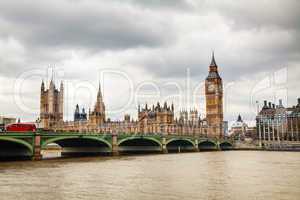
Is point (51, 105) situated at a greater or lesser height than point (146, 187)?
greater

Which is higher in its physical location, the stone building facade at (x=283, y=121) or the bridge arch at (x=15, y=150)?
the stone building facade at (x=283, y=121)

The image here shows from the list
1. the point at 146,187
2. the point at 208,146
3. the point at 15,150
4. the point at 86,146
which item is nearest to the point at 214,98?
the point at 208,146

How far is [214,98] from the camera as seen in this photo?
17138 cm

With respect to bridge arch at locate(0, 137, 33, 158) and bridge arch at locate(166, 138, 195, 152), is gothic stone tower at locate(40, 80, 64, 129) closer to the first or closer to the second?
bridge arch at locate(166, 138, 195, 152)

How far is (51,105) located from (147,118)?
53884mm

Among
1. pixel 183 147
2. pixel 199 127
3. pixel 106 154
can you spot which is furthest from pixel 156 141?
pixel 199 127

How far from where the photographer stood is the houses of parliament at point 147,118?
448ft

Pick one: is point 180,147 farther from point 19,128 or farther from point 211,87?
point 211,87

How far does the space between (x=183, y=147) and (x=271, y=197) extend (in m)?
80.3

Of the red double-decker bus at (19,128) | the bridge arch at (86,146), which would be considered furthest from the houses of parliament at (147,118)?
the red double-decker bus at (19,128)

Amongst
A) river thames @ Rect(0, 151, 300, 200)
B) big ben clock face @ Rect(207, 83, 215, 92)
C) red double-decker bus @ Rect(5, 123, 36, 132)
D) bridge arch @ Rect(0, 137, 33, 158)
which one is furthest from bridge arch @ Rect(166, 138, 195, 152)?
big ben clock face @ Rect(207, 83, 215, 92)

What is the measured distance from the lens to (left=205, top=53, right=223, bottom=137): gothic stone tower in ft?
549

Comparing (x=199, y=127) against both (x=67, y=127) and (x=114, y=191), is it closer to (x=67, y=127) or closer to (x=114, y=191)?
(x=67, y=127)

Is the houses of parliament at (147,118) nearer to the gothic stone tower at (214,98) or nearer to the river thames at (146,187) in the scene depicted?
the gothic stone tower at (214,98)
